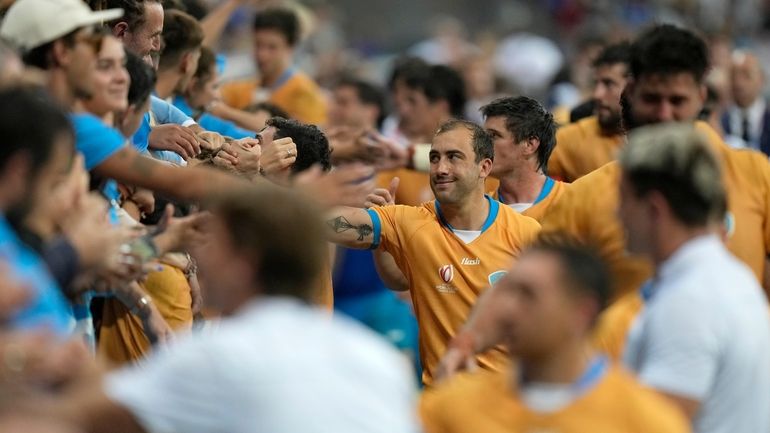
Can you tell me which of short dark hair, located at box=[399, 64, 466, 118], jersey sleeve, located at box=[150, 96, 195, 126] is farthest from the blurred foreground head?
short dark hair, located at box=[399, 64, 466, 118]

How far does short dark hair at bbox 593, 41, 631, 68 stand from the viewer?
10406mm

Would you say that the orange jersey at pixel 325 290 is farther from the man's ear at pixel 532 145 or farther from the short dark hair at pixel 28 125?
the short dark hair at pixel 28 125

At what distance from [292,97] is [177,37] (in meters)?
4.24

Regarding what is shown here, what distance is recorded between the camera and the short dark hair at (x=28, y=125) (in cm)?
455

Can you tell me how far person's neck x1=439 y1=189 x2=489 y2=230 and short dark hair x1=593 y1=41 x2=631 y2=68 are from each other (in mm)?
3046

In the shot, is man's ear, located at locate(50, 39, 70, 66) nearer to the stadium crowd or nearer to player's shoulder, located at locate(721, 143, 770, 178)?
the stadium crowd

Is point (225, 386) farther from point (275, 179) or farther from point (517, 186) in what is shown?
point (517, 186)

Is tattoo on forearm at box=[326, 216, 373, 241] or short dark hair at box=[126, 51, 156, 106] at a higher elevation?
short dark hair at box=[126, 51, 156, 106]

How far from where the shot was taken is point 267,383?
12.7ft

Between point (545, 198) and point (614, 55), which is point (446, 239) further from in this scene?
point (614, 55)

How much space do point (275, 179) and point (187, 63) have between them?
1.74m

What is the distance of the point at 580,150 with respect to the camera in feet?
30.9

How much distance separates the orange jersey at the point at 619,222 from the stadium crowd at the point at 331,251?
0.03ft

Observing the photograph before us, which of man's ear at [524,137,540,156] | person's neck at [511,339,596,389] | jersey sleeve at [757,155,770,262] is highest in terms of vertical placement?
person's neck at [511,339,596,389]
